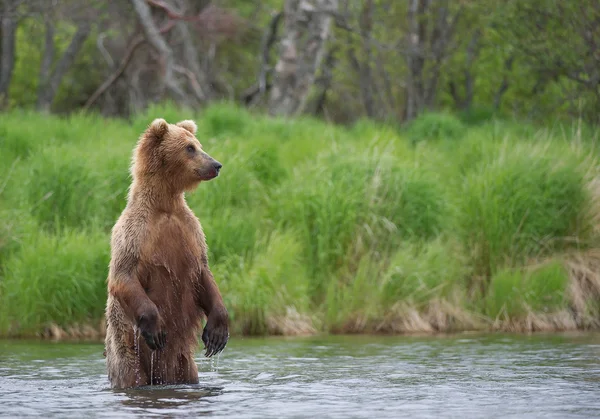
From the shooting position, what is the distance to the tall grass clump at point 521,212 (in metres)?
12.2

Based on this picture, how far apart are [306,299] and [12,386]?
173 inches

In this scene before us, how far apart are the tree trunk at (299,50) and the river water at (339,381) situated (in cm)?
1036

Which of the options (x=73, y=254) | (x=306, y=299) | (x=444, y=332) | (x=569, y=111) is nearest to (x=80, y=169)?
(x=73, y=254)

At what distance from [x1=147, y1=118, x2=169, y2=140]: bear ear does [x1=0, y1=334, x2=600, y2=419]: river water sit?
1.67 meters

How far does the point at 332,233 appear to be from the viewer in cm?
1211

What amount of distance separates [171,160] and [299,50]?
13446 mm

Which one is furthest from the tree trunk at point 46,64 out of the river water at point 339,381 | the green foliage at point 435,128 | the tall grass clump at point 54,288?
the river water at point 339,381

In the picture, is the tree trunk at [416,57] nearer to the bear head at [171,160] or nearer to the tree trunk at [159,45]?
the tree trunk at [159,45]

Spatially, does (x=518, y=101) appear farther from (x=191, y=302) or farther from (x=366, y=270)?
(x=191, y=302)

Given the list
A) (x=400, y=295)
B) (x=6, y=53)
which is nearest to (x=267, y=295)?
(x=400, y=295)

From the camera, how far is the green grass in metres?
11.2

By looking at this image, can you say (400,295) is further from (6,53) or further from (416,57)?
(6,53)

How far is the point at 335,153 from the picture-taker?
1328 cm

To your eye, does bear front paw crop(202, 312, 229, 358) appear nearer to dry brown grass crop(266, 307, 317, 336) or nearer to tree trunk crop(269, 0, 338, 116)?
dry brown grass crop(266, 307, 317, 336)
